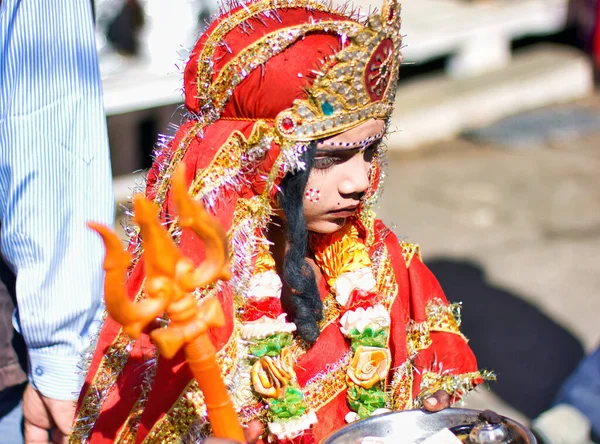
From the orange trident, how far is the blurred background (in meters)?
1.88

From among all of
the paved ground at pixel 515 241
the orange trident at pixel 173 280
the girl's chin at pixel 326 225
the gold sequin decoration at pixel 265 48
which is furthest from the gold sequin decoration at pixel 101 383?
the paved ground at pixel 515 241

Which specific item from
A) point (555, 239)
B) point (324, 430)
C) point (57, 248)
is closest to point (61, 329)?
point (57, 248)

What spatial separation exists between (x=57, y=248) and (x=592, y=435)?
242 centimetres

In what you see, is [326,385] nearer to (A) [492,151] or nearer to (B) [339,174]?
(B) [339,174]

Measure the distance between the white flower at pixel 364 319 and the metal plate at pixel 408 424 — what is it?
25 cm

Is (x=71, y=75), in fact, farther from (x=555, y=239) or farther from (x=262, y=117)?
(x=555, y=239)

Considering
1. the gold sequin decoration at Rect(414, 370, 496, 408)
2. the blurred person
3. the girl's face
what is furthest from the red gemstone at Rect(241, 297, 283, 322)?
the blurred person

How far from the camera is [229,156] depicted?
6.23ft

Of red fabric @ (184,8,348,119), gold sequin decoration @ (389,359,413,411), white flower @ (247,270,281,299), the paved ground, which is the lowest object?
the paved ground

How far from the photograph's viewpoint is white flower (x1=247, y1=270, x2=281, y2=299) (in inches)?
79.0

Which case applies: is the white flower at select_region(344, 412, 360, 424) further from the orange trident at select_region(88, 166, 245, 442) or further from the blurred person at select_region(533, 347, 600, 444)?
the blurred person at select_region(533, 347, 600, 444)

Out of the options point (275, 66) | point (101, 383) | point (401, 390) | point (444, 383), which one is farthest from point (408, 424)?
point (275, 66)

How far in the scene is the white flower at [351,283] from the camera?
6.93ft

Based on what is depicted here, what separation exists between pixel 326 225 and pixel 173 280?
62cm
